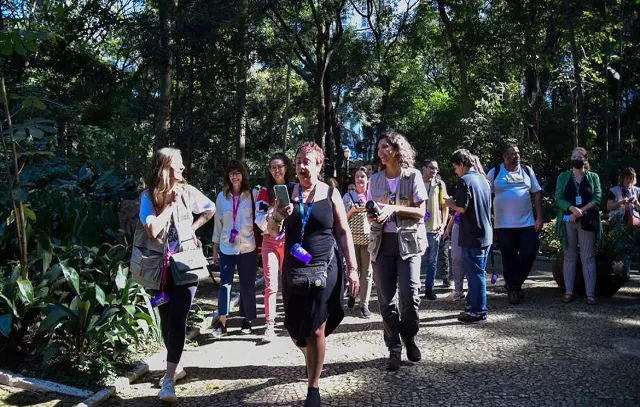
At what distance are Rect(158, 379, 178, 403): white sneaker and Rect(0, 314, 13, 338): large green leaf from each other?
1.36 metres

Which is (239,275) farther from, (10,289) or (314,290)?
(314,290)

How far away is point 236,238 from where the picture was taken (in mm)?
6184

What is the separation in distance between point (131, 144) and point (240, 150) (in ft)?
17.1

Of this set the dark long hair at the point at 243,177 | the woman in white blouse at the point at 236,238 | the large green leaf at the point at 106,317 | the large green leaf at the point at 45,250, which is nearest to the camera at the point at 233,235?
the woman in white blouse at the point at 236,238

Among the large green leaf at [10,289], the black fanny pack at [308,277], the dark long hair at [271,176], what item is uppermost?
the dark long hair at [271,176]

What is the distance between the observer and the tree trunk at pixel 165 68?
14.3 m

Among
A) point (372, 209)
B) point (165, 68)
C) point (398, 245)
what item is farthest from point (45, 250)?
point (165, 68)

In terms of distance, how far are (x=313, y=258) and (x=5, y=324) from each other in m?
2.54

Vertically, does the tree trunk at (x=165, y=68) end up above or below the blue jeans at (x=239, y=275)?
above

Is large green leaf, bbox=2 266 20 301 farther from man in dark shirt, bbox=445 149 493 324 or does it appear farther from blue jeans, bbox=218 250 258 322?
man in dark shirt, bbox=445 149 493 324

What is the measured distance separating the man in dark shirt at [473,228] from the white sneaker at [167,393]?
343cm

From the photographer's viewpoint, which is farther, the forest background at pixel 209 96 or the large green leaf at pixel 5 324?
the forest background at pixel 209 96

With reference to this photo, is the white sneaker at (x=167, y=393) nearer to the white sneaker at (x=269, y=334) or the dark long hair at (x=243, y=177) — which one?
the white sneaker at (x=269, y=334)

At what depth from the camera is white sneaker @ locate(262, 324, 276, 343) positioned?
231 inches
